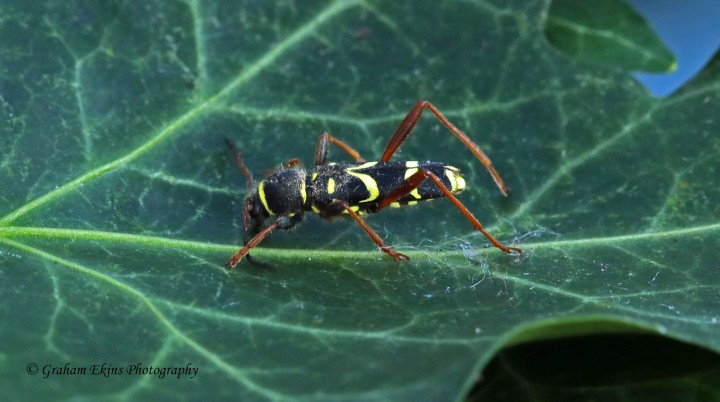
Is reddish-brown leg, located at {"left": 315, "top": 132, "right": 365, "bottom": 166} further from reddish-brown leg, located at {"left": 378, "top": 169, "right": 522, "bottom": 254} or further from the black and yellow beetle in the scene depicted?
reddish-brown leg, located at {"left": 378, "top": 169, "right": 522, "bottom": 254}

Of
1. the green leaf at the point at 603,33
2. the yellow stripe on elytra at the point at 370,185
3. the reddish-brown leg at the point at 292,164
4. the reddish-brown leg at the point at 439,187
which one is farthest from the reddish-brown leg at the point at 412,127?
the green leaf at the point at 603,33

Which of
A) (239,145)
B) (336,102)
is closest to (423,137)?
(336,102)

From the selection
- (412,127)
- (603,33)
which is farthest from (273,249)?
(603,33)

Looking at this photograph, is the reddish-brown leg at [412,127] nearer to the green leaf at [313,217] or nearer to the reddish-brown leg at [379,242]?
the green leaf at [313,217]

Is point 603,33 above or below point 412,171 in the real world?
above

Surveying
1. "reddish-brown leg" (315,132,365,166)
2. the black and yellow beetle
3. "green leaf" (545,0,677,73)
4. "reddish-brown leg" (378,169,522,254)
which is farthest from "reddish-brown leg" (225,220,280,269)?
"green leaf" (545,0,677,73)

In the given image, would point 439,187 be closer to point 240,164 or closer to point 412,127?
point 412,127

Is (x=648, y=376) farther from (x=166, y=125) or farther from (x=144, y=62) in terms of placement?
(x=144, y=62)
